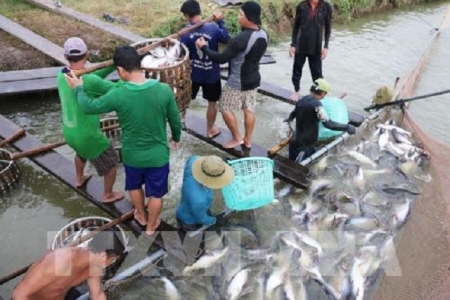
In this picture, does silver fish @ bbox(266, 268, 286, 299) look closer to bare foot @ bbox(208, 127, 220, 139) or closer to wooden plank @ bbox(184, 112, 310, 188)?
wooden plank @ bbox(184, 112, 310, 188)

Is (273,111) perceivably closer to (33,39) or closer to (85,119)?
(85,119)

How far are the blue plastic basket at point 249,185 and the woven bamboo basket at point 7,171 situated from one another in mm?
2841

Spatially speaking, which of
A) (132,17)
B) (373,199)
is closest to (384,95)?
(373,199)

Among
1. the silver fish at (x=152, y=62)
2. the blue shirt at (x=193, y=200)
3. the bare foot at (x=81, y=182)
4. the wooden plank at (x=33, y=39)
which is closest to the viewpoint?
the blue shirt at (x=193, y=200)

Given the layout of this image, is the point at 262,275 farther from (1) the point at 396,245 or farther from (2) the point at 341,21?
(2) the point at 341,21

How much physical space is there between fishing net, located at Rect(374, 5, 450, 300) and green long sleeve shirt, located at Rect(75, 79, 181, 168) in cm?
248

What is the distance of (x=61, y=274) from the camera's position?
3424 millimetres

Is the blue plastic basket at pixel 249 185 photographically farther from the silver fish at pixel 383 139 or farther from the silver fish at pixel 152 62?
the silver fish at pixel 383 139

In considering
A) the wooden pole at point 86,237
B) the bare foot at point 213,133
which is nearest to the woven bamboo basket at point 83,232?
the wooden pole at point 86,237

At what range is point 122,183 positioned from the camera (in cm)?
654

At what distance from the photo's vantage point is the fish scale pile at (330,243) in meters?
4.89

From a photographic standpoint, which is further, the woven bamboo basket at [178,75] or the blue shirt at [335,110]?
the blue shirt at [335,110]

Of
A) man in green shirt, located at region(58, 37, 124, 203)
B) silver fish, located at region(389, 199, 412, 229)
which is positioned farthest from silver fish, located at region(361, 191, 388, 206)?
man in green shirt, located at region(58, 37, 124, 203)

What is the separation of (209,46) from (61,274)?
3381mm
